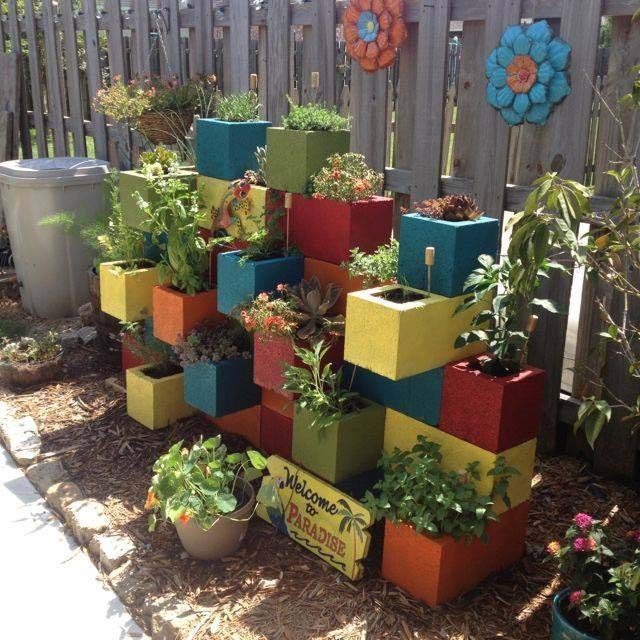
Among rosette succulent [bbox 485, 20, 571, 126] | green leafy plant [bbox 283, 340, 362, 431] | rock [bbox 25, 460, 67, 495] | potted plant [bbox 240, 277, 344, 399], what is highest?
rosette succulent [bbox 485, 20, 571, 126]

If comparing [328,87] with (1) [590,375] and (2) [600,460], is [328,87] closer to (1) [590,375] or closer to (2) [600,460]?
(1) [590,375]

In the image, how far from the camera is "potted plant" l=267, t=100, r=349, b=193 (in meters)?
3.34

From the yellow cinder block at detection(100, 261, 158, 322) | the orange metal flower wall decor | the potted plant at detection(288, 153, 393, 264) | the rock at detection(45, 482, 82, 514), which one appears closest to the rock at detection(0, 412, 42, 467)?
the rock at detection(45, 482, 82, 514)

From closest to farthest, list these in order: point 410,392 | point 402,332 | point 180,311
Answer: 1. point 402,332
2. point 410,392
3. point 180,311

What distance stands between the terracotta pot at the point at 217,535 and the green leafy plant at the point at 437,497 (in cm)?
55

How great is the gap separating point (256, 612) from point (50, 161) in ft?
13.9

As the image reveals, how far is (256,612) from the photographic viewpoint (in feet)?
9.43

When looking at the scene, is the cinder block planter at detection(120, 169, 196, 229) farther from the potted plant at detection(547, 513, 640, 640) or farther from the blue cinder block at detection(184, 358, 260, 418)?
the potted plant at detection(547, 513, 640, 640)

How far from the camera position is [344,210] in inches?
127

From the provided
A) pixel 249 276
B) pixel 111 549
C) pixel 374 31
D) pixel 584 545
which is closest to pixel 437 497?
pixel 584 545

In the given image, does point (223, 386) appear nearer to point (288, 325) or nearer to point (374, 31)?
point (288, 325)

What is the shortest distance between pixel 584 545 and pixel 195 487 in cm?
142

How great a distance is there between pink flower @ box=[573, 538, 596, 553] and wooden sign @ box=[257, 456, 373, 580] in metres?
0.73

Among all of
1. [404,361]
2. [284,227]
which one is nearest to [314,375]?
[404,361]
